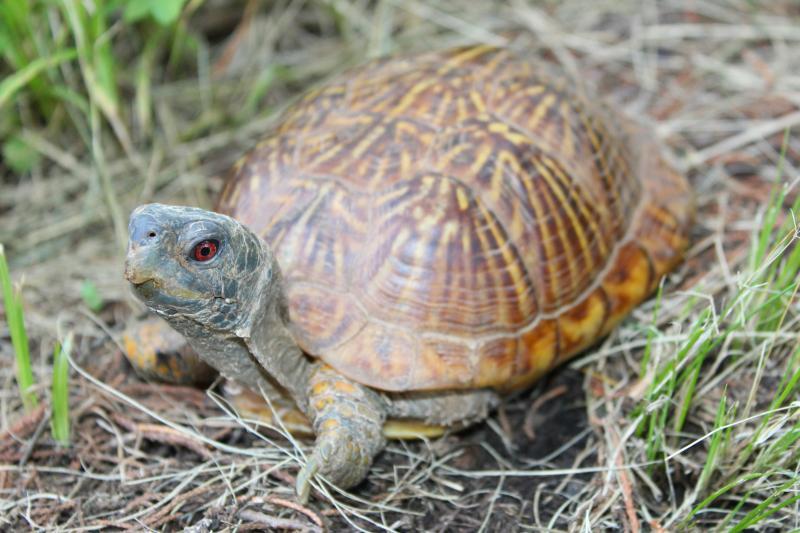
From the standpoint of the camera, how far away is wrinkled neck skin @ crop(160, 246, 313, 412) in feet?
7.00

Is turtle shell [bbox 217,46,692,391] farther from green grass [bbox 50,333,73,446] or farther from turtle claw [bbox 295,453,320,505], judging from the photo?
green grass [bbox 50,333,73,446]

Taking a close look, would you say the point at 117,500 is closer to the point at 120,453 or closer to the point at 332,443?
the point at 120,453

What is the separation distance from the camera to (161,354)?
2.62 meters

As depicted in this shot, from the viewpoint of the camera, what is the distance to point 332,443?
2221mm

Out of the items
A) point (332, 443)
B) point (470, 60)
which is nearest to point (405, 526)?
point (332, 443)

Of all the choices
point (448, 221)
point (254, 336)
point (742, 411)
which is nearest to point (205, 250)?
point (254, 336)

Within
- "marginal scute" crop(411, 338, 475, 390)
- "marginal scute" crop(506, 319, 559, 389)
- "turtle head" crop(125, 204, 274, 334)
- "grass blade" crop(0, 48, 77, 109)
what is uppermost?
"grass blade" crop(0, 48, 77, 109)

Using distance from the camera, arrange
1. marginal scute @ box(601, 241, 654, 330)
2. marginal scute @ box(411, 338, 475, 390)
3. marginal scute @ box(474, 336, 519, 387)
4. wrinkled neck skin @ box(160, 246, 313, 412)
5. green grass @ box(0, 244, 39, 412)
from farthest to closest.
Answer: marginal scute @ box(601, 241, 654, 330), marginal scute @ box(474, 336, 519, 387), marginal scute @ box(411, 338, 475, 390), green grass @ box(0, 244, 39, 412), wrinkled neck skin @ box(160, 246, 313, 412)

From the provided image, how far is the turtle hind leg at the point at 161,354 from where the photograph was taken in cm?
262

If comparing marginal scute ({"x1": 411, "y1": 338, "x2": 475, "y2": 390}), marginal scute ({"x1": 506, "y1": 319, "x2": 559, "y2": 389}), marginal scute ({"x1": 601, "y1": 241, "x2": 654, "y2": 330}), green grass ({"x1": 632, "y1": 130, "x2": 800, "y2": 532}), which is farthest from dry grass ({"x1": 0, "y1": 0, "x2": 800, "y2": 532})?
marginal scute ({"x1": 411, "y1": 338, "x2": 475, "y2": 390})

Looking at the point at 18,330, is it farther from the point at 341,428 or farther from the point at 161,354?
the point at 341,428

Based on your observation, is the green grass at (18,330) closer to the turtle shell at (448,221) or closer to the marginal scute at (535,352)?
the turtle shell at (448,221)

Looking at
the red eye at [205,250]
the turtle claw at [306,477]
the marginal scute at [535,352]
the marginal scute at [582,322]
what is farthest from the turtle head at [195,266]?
the marginal scute at [582,322]

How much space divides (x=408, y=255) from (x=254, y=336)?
53cm
